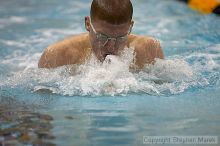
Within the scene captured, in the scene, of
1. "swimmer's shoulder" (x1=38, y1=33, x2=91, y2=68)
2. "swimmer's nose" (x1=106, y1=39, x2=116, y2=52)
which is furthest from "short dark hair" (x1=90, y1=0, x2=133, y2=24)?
"swimmer's shoulder" (x1=38, y1=33, x2=91, y2=68)

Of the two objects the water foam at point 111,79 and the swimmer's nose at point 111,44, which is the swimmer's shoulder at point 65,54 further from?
the swimmer's nose at point 111,44

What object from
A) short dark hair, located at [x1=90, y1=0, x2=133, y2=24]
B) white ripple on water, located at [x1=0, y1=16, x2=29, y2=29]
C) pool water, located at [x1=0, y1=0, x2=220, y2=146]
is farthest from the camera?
white ripple on water, located at [x1=0, y1=16, x2=29, y2=29]

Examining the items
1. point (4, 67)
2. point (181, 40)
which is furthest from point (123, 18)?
point (181, 40)

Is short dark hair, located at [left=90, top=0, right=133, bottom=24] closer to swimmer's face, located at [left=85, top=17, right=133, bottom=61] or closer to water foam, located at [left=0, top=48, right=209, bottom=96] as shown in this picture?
swimmer's face, located at [left=85, top=17, right=133, bottom=61]

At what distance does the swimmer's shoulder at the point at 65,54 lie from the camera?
3.90 metres

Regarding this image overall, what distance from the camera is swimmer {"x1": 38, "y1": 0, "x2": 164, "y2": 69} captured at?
3.56m

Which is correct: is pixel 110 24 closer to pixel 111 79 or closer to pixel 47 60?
pixel 111 79

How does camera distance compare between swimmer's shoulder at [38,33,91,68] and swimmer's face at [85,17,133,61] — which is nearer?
swimmer's face at [85,17,133,61]

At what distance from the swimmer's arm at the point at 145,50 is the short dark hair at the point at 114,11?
1.41ft

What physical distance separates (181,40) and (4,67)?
192 centimetres

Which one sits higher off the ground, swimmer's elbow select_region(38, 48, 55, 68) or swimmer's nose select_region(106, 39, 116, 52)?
swimmer's nose select_region(106, 39, 116, 52)

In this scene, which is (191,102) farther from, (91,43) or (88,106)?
(91,43)

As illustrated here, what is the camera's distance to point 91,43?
3777mm

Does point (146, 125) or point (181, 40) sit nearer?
point (146, 125)
